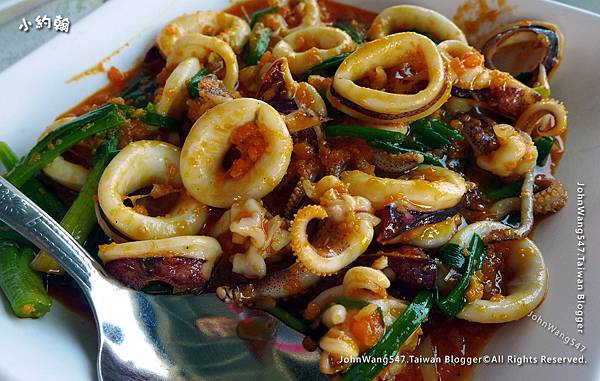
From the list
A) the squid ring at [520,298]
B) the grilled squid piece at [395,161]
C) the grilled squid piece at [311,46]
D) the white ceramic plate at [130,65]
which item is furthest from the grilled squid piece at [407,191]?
the grilled squid piece at [311,46]

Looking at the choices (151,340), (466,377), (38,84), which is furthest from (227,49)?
(466,377)

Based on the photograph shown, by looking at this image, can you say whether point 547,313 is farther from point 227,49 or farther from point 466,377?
point 227,49

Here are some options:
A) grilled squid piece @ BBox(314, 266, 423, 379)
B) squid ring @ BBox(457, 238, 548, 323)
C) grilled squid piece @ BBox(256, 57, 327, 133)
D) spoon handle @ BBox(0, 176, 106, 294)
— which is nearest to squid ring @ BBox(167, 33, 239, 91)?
grilled squid piece @ BBox(256, 57, 327, 133)

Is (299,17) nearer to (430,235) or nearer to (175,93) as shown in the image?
(175,93)

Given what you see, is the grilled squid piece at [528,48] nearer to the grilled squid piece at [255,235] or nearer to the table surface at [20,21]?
the table surface at [20,21]

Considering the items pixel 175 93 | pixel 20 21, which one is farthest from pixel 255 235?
pixel 20 21

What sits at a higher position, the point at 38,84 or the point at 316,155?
the point at 38,84

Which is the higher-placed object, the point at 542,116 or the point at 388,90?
the point at 388,90
